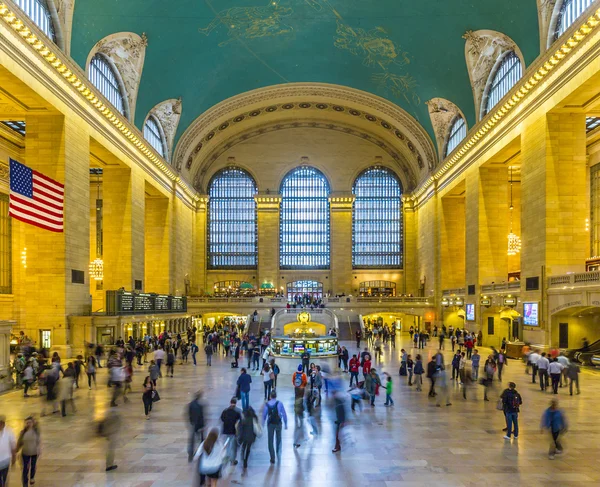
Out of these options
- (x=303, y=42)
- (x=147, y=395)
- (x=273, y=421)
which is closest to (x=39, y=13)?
(x=147, y=395)

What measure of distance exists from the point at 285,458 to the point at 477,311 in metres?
24.3

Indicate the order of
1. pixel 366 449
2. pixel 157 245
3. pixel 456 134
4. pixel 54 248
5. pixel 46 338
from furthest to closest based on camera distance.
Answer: pixel 157 245
pixel 456 134
pixel 54 248
pixel 46 338
pixel 366 449

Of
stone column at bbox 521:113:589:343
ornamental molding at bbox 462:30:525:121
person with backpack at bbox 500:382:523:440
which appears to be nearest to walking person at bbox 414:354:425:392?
person with backpack at bbox 500:382:523:440

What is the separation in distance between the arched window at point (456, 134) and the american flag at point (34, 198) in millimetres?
24221

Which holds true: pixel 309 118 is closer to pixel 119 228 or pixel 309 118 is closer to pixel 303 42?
pixel 303 42

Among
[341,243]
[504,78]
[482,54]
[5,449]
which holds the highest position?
[482,54]

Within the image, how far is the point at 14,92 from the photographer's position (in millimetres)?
19516

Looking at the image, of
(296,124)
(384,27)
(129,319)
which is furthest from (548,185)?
(296,124)

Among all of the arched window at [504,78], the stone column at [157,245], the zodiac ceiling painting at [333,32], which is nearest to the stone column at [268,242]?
the stone column at [157,245]

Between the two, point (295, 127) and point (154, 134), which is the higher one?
point (295, 127)

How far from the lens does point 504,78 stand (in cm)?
2769

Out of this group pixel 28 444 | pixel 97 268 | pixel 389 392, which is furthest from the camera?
pixel 97 268

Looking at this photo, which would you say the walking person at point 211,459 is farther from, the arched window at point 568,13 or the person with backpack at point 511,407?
the arched window at point 568,13

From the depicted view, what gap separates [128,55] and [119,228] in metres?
9.17
